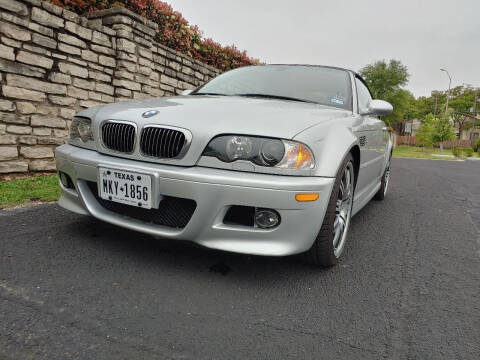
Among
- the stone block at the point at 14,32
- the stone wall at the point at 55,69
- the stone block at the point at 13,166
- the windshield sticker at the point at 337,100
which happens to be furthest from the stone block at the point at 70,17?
the windshield sticker at the point at 337,100

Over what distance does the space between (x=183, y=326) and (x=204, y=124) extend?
1.02m

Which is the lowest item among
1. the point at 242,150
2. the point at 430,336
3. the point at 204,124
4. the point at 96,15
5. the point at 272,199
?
the point at 430,336

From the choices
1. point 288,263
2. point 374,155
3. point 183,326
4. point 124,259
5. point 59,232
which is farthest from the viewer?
point 374,155

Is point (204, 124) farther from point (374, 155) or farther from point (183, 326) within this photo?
point (374, 155)

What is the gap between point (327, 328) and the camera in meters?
1.60

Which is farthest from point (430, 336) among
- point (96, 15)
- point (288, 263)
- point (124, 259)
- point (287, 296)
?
point (96, 15)

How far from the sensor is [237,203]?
1.75 metres

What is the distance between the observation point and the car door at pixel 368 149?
2684mm

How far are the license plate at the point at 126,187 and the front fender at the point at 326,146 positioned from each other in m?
0.84

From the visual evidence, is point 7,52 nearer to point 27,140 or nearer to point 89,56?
point 27,140

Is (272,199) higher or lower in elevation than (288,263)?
higher

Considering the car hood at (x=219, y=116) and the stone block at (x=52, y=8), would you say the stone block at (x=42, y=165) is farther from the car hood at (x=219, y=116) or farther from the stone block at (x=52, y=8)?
the car hood at (x=219, y=116)

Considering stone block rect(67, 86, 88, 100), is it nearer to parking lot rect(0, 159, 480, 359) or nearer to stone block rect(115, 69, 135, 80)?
stone block rect(115, 69, 135, 80)

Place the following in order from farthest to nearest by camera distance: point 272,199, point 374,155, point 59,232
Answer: point 374,155 < point 59,232 < point 272,199
